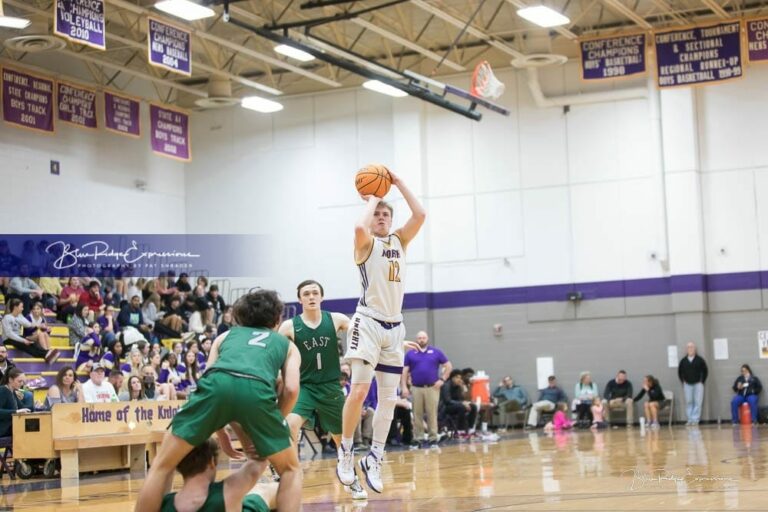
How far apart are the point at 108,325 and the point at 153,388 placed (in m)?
3.71

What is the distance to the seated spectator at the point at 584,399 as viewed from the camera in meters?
22.9

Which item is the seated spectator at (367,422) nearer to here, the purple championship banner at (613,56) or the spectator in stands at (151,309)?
the spectator in stands at (151,309)

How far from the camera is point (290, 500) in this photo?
5336 millimetres

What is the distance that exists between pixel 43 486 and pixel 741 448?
7.96 meters

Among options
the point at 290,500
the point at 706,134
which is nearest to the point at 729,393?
the point at 706,134

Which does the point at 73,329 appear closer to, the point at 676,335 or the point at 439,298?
the point at 439,298

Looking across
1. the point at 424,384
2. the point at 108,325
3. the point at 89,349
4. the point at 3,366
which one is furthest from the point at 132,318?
the point at 424,384

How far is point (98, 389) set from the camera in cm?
1477

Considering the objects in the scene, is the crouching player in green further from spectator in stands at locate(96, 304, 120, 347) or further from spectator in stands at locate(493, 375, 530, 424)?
spectator in stands at locate(493, 375, 530, 424)

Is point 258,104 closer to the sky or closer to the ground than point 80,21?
closer to the sky

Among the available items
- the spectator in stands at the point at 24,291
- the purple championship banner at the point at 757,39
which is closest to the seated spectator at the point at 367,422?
the spectator in stands at the point at 24,291

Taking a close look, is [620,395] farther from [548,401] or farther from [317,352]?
[317,352]

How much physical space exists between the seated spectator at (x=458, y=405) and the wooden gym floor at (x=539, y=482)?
538cm

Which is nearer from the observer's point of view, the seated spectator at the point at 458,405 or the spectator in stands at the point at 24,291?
the spectator in stands at the point at 24,291
